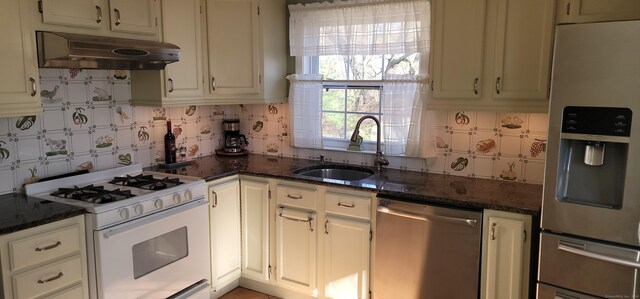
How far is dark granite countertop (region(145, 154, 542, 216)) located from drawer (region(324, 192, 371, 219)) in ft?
0.23

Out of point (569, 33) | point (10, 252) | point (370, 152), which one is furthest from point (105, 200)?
point (569, 33)

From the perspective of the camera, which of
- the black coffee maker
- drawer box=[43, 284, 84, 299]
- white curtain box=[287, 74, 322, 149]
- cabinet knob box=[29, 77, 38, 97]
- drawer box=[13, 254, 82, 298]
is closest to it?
drawer box=[13, 254, 82, 298]

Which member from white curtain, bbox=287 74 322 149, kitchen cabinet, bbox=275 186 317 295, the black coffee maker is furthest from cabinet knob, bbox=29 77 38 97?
white curtain, bbox=287 74 322 149

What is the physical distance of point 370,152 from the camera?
338 centimetres

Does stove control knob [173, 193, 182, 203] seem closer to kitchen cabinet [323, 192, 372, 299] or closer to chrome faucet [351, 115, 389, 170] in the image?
kitchen cabinet [323, 192, 372, 299]

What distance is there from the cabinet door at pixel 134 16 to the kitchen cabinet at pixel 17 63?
1.56ft

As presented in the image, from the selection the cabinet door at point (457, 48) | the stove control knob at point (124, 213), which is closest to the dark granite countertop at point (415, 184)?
the cabinet door at point (457, 48)

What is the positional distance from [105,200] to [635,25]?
251 cm

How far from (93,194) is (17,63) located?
733 mm

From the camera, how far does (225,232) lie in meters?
3.15

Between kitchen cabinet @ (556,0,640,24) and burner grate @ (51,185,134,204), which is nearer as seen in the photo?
kitchen cabinet @ (556,0,640,24)

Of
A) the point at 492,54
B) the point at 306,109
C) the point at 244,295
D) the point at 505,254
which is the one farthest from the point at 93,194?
the point at 492,54

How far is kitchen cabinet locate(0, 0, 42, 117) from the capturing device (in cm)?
216

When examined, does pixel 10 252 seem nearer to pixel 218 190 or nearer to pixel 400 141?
pixel 218 190
